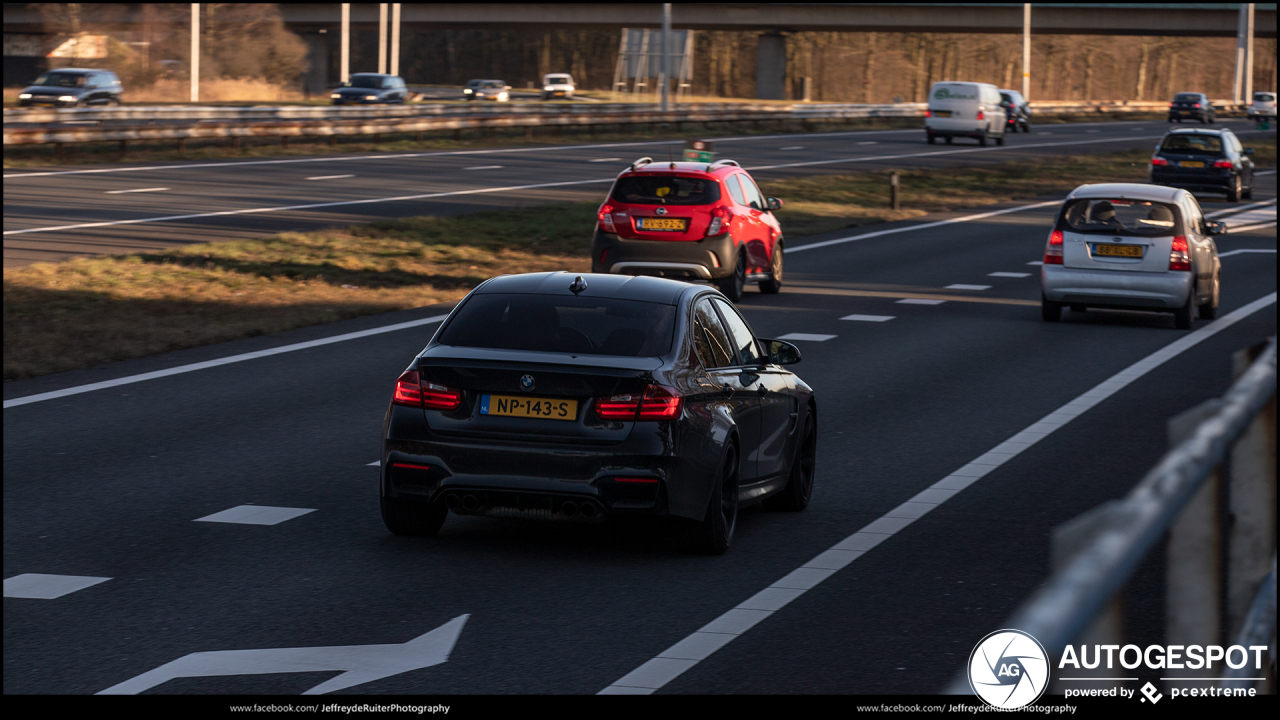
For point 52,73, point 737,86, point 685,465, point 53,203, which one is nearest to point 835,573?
point 685,465

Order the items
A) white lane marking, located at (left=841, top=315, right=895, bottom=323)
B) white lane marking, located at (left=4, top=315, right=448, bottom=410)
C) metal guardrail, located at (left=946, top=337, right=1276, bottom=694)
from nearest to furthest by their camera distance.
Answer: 1. metal guardrail, located at (left=946, top=337, right=1276, bottom=694)
2. white lane marking, located at (left=4, top=315, right=448, bottom=410)
3. white lane marking, located at (left=841, top=315, right=895, bottom=323)

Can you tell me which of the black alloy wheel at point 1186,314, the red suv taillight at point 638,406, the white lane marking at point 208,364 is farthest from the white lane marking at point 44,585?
the black alloy wheel at point 1186,314

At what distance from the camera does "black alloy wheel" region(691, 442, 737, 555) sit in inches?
324

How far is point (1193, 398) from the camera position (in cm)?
1390

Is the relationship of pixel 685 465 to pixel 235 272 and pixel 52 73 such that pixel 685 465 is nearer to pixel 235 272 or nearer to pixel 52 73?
pixel 235 272

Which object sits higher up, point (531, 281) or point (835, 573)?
point (531, 281)

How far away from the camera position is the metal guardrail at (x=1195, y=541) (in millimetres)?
2184

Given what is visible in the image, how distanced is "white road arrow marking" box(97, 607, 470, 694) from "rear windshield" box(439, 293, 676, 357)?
7.05 ft

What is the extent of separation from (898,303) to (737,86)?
154639 millimetres

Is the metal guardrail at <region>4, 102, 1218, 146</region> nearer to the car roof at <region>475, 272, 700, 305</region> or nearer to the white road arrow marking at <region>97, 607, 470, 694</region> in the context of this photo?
the car roof at <region>475, 272, 700, 305</region>

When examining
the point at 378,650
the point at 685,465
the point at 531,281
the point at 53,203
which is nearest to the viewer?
the point at 378,650

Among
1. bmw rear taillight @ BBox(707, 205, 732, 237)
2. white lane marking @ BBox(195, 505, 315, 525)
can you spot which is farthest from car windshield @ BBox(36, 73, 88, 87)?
white lane marking @ BBox(195, 505, 315, 525)

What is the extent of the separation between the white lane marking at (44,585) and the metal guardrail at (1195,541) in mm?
5219

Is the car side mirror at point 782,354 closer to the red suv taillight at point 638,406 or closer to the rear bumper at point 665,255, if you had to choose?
the red suv taillight at point 638,406
